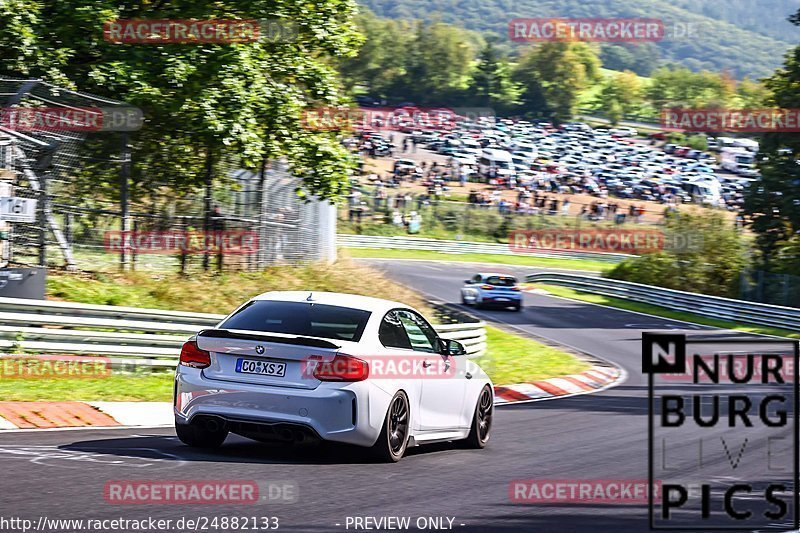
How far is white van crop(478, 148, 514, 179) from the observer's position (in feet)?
247

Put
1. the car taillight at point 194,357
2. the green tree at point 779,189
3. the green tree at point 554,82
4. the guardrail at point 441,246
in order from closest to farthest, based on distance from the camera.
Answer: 1. the car taillight at point 194,357
2. the green tree at point 779,189
3. the guardrail at point 441,246
4. the green tree at point 554,82

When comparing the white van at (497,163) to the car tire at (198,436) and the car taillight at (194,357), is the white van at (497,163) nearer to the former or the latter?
the car tire at (198,436)

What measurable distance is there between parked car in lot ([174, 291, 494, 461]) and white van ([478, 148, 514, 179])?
213 ft

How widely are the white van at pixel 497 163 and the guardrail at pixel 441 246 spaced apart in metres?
10.2

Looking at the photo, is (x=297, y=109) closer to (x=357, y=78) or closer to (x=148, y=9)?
(x=148, y=9)

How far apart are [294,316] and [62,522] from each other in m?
3.44

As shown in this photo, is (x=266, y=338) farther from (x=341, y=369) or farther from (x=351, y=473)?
(x=351, y=473)

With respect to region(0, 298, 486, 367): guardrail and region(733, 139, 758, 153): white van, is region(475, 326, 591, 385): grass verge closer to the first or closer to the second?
region(0, 298, 486, 367): guardrail

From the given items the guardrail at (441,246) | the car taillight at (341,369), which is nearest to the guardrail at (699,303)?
the guardrail at (441,246)

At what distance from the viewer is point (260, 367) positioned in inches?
341

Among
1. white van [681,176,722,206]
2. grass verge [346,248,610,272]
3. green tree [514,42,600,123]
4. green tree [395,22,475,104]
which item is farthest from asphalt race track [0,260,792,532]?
green tree [395,22,475,104]

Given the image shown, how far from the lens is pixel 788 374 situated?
75.2ft

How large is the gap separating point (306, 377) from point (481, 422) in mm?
2941

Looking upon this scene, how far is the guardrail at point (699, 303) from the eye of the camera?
35.9 meters
